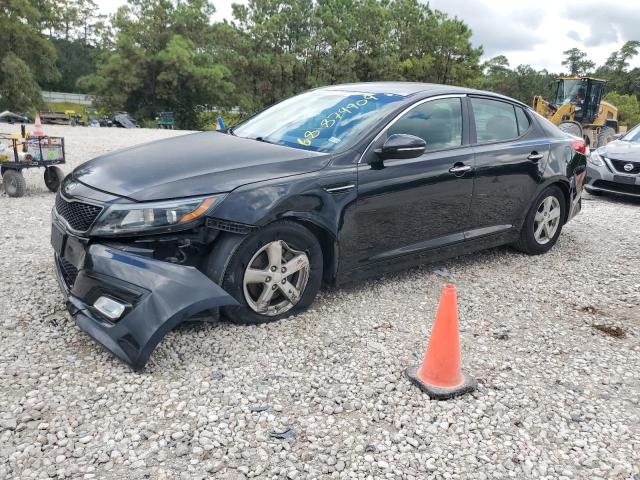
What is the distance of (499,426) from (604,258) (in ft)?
12.2

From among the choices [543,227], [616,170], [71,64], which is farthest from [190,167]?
[71,64]

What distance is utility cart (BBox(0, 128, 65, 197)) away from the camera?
744cm

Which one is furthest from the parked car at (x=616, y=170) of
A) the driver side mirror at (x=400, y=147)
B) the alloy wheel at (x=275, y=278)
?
the alloy wheel at (x=275, y=278)

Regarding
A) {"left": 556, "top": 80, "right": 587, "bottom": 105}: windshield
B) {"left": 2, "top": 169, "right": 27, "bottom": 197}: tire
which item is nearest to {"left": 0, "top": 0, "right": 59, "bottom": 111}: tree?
{"left": 556, "top": 80, "right": 587, "bottom": 105}: windshield

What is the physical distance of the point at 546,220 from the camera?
5582mm

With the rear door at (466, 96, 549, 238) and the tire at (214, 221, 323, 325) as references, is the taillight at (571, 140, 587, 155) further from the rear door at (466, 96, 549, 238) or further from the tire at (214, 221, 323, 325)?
the tire at (214, 221, 323, 325)

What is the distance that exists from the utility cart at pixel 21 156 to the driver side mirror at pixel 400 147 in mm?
5622

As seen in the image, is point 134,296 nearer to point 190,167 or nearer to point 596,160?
point 190,167

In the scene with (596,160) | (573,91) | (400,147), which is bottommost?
(596,160)

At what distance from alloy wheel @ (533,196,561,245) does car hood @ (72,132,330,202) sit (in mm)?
2738

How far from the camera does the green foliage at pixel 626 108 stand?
61675mm

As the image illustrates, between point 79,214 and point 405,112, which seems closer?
point 79,214

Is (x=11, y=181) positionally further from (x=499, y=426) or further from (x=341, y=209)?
(x=499, y=426)

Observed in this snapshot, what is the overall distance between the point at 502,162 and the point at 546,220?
1.08m
